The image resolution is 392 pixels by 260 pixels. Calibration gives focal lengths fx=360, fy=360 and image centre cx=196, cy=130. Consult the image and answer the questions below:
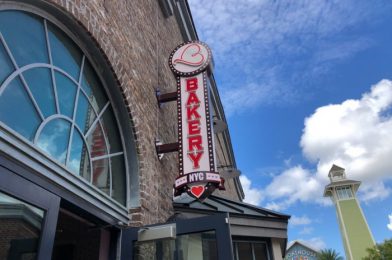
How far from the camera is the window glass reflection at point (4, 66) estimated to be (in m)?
3.02

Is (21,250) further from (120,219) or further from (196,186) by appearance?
Result: (196,186)

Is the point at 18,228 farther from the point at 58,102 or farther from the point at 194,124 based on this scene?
the point at 194,124

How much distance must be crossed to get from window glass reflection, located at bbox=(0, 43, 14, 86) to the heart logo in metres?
3.86

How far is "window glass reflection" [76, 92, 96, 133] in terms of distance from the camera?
4.22 metres

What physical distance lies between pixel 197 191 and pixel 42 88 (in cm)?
253

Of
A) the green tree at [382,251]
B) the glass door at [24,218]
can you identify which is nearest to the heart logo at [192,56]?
the glass door at [24,218]

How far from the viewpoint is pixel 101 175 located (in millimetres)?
4598

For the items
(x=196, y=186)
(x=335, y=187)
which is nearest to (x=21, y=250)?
(x=196, y=186)

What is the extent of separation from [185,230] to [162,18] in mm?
5949

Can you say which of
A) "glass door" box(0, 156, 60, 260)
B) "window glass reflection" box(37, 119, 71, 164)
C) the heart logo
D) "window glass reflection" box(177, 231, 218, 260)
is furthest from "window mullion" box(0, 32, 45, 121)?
the heart logo

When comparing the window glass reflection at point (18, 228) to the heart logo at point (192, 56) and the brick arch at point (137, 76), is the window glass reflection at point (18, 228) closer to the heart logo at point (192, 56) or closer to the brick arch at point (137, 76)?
the brick arch at point (137, 76)

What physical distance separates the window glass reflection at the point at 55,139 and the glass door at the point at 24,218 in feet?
1.53

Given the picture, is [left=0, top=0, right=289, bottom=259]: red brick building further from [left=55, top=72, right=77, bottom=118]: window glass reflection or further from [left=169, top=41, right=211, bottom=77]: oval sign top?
[left=169, top=41, right=211, bottom=77]: oval sign top

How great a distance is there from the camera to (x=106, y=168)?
15.6 feet
